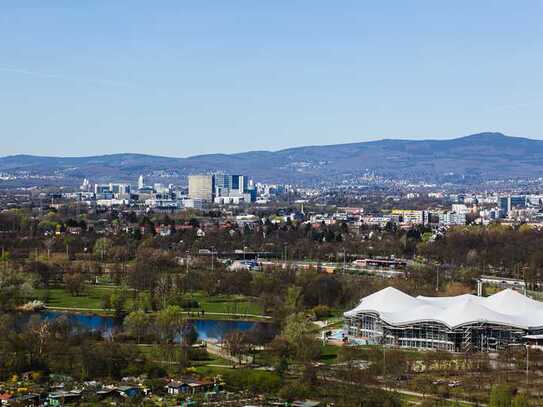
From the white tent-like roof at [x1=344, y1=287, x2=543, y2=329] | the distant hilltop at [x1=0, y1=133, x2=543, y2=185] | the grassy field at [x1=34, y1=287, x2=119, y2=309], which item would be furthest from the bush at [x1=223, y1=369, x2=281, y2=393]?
the distant hilltop at [x1=0, y1=133, x2=543, y2=185]

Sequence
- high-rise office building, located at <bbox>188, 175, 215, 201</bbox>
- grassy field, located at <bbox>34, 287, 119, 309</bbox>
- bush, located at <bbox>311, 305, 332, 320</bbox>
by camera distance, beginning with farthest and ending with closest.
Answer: high-rise office building, located at <bbox>188, 175, 215, 201</bbox> < grassy field, located at <bbox>34, 287, 119, 309</bbox> < bush, located at <bbox>311, 305, 332, 320</bbox>

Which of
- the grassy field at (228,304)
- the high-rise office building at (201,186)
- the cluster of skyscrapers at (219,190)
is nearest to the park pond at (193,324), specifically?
the grassy field at (228,304)

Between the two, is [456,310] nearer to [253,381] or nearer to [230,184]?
[253,381]

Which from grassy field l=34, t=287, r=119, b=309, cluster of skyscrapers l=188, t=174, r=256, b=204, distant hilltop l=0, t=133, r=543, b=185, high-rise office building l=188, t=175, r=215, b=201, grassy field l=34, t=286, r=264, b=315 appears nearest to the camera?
grassy field l=34, t=286, r=264, b=315

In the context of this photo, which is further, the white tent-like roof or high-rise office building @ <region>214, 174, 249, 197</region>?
high-rise office building @ <region>214, 174, 249, 197</region>

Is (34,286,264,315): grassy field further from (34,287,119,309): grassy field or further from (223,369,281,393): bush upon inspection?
(223,369,281,393): bush

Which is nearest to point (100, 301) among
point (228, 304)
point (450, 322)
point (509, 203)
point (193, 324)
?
point (228, 304)

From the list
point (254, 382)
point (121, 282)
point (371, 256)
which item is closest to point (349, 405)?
point (254, 382)
